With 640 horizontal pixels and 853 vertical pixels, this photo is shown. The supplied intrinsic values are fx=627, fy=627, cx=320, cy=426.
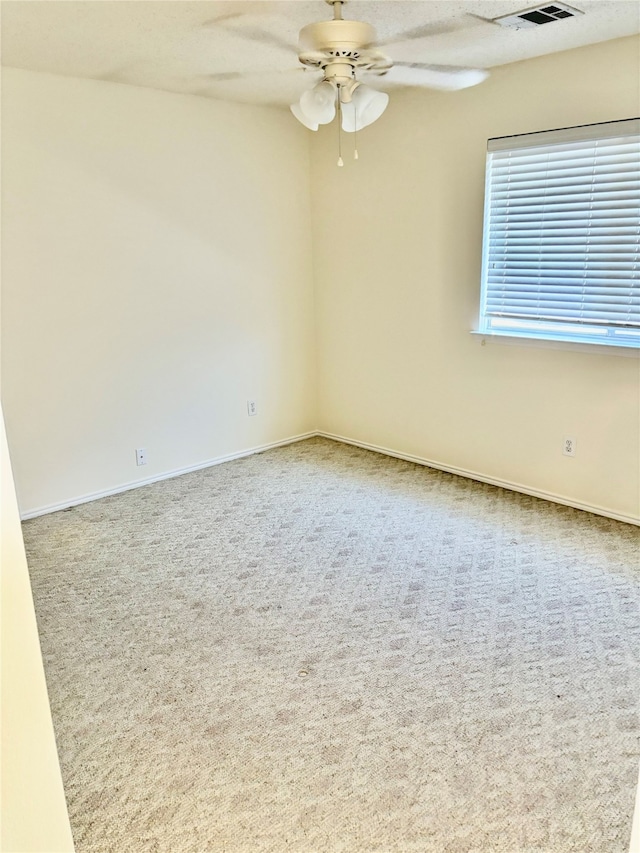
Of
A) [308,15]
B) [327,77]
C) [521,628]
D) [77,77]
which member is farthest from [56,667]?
[77,77]

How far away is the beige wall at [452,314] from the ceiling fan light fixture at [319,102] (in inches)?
55.2

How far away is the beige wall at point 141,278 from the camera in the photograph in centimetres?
355

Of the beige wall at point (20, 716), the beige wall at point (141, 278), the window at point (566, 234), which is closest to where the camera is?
the beige wall at point (20, 716)

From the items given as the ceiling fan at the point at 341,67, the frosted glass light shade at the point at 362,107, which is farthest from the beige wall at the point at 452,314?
the frosted glass light shade at the point at 362,107

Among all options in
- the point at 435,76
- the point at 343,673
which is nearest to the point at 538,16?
the point at 435,76

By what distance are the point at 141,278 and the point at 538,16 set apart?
2.60 metres

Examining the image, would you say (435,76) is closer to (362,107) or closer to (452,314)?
(362,107)

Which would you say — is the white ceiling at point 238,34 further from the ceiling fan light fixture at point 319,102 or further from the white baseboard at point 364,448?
the white baseboard at point 364,448

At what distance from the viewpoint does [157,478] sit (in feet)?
14.2

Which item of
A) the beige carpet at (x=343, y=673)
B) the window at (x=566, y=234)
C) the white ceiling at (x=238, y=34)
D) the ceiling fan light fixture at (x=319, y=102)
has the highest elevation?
the white ceiling at (x=238, y=34)

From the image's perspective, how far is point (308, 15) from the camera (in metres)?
2.59

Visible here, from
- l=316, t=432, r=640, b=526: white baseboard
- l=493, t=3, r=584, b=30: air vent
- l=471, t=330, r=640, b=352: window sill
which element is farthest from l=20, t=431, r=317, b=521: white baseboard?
l=493, t=3, r=584, b=30: air vent

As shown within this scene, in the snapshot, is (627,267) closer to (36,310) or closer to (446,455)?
(446,455)

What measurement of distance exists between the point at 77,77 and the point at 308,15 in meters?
1.60
